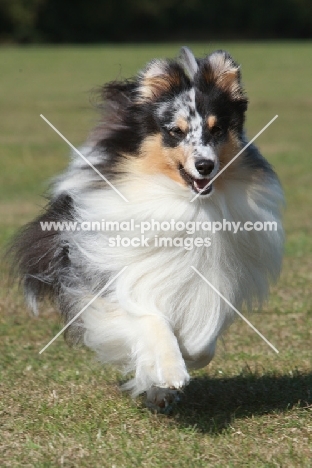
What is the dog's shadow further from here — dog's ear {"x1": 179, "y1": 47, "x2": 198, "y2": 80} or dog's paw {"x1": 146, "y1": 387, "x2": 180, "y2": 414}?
dog's ear {"x1": 179, "y1": 47, "x2": 198, "y2": 80}

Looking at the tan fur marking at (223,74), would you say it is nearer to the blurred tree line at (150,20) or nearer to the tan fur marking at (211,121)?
the tan fur marking at (211,121)

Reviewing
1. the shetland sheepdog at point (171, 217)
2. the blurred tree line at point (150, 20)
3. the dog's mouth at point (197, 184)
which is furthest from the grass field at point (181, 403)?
the blurred tree line at point (150, 20)

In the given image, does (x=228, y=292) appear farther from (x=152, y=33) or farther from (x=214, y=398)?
(x=152, y=33)

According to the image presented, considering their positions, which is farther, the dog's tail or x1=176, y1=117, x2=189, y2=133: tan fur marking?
the dog's tail

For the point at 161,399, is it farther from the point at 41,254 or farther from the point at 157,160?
the point at 157,160

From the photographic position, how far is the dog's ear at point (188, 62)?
4207 mm

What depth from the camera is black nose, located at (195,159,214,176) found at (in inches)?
153

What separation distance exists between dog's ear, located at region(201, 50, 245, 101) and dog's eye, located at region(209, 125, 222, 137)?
0.74 ft

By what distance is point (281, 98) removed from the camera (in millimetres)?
24438

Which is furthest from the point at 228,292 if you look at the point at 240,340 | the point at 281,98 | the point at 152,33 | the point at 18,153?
the point at 152,33

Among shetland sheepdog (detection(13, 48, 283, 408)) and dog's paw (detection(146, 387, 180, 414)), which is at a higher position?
shetland sheepdog (detection(13, 48, 283, 408))

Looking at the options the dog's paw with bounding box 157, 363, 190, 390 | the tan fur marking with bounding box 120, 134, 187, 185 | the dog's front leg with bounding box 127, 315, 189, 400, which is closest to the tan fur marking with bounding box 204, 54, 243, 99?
the tan fur marking with bounding box 120, 134, 187, 185

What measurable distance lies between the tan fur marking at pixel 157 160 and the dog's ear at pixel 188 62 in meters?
0.36

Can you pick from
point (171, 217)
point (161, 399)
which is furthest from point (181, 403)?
point (171, 217)
